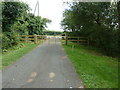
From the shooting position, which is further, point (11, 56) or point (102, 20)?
point (102, 20)

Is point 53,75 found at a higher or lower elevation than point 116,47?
lower

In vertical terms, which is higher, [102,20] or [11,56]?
[102,20]

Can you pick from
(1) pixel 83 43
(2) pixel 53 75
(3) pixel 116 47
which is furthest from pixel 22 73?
(1) pixel 83 43

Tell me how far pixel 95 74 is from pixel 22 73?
8.38ft

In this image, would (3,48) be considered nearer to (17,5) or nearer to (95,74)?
(17,5)

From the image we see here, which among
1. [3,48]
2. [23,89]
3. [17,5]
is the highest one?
[17,5]

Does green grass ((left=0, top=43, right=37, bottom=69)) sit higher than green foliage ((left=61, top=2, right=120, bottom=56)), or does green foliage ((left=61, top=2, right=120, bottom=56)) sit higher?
green foliage ((left=61, top=2, right=120, bottom=56))

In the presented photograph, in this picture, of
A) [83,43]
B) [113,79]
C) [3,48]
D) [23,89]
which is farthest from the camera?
[83,43]

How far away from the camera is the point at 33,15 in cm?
1983

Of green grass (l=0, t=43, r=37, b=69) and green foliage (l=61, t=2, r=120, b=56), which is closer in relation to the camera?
green grass (l=0, t=43, r=37, b=69)

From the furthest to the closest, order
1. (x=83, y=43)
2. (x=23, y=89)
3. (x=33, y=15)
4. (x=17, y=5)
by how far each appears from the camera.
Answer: (x=33, y=15), (x=83, y=43), (x=17, y=5), (x=23, y=89)

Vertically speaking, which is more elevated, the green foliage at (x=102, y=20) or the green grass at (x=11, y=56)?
the green foliage at (x=102, y=20)

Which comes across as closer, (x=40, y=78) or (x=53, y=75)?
(x=40, y=78)

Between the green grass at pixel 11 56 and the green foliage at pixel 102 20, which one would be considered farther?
the green foliage at pixel 102 20
